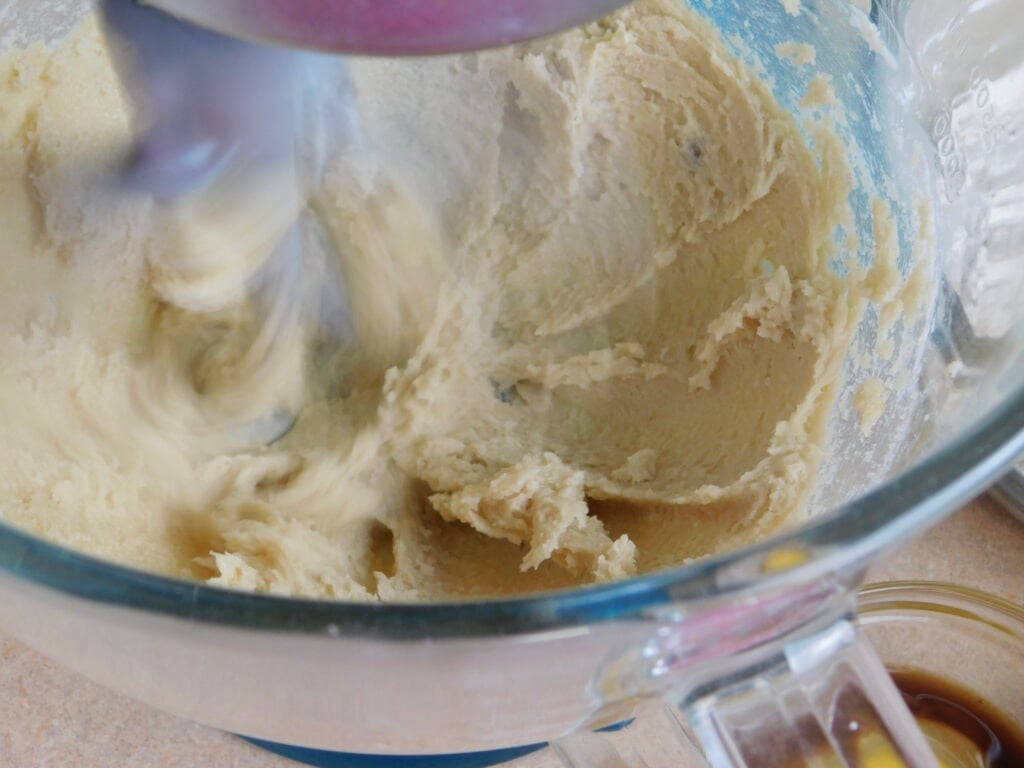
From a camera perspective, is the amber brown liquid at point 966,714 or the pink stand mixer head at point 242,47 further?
the amber brown liquid at point 966,714

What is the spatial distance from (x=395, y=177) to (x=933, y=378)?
1.81ft

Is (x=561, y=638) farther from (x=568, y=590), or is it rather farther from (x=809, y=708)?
(x=809, y=708)

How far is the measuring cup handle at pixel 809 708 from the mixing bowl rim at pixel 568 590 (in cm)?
5

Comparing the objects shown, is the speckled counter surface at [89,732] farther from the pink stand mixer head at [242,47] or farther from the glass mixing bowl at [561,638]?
the pink stand mixer head at [242,47]

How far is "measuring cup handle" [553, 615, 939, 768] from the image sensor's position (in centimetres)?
55

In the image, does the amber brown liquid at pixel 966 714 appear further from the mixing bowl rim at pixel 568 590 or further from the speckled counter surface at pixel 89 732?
the mixing bowl rim at pixel 568 590

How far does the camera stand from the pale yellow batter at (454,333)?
34.7 inches

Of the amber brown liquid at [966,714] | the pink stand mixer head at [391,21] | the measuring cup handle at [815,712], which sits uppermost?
the pink stand mixer head at [391,21]

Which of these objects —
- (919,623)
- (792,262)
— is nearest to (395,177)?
(792,262)

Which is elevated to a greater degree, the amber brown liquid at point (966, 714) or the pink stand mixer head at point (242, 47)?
the pink stand mixer head at point (242, 47)

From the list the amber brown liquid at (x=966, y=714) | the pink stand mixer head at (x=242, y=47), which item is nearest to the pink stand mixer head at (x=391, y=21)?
the pink stand mixer head at (x=242, y=47)

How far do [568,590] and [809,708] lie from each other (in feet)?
0.54

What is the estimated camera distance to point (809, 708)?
55 cm

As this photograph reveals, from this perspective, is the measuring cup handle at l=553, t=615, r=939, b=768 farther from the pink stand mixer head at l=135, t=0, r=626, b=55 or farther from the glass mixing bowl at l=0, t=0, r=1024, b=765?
the pink stand mixer head at l=135, t=0, r=626, b=55
